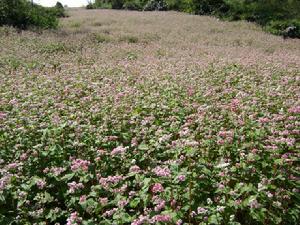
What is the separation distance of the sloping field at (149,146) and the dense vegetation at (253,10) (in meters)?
17.3

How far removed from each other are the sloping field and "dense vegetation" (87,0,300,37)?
17.3 m

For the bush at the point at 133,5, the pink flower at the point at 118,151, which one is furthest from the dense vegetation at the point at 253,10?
the pink flower at the point at 118,151

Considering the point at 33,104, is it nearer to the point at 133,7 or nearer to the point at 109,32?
the point at 109,32

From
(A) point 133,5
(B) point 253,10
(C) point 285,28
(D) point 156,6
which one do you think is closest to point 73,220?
(C) point 285,28

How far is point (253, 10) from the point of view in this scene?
107 ft

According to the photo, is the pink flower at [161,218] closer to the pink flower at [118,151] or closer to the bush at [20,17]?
the pink flower at [118,151]

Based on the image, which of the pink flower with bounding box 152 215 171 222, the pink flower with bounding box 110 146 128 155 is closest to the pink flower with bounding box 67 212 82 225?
the pink flower with bounding box 152 215 171 222

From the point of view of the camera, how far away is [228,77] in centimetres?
1052

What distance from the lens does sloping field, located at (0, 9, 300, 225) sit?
13.5 ft

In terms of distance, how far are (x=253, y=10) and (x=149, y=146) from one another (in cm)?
3049

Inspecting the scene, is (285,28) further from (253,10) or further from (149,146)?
(149,146)

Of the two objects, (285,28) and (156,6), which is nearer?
(285,28)

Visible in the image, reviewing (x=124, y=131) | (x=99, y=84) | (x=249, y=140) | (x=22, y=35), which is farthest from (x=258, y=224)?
(x=22, y=35)

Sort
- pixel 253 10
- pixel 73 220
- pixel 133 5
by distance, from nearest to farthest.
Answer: pixel 73 220 → pixel 253 10 → pixel 133 5
